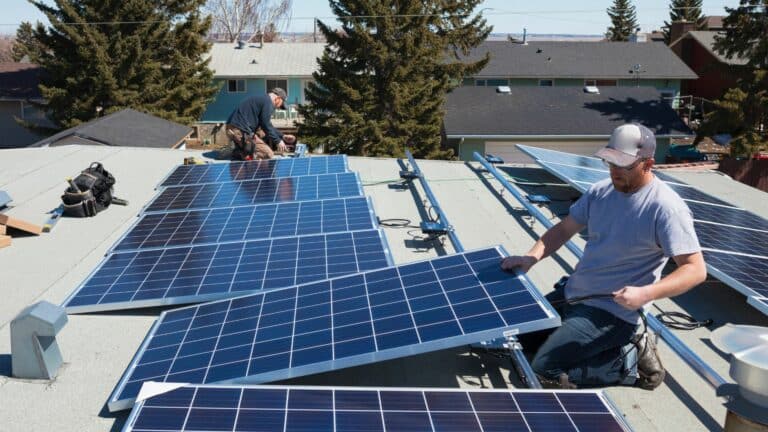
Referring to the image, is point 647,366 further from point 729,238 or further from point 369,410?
point 729,238

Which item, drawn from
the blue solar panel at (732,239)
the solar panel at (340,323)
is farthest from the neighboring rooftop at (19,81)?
the blue solar panel at (732,239)

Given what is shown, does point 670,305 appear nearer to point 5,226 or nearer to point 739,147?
point 5,226

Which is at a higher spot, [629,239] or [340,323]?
[629,239]

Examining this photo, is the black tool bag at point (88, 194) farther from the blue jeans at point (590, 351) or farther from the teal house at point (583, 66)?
the teal house at point (583, 66)

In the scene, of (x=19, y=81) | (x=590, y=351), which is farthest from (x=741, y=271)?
(x=19, y=81)

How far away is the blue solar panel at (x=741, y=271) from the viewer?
709 cm

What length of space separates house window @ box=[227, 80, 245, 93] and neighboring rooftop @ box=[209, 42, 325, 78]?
97 cm

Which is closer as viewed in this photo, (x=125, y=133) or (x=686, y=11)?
(x=125, y=133)

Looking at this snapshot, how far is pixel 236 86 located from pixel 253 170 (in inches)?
1773

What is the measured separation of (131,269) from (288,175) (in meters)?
4.81

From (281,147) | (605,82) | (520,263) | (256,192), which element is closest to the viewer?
(520,263)

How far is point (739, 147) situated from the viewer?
40688 mm

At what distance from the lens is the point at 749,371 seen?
415 centimetres

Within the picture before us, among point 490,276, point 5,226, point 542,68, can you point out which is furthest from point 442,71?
point 490,276
